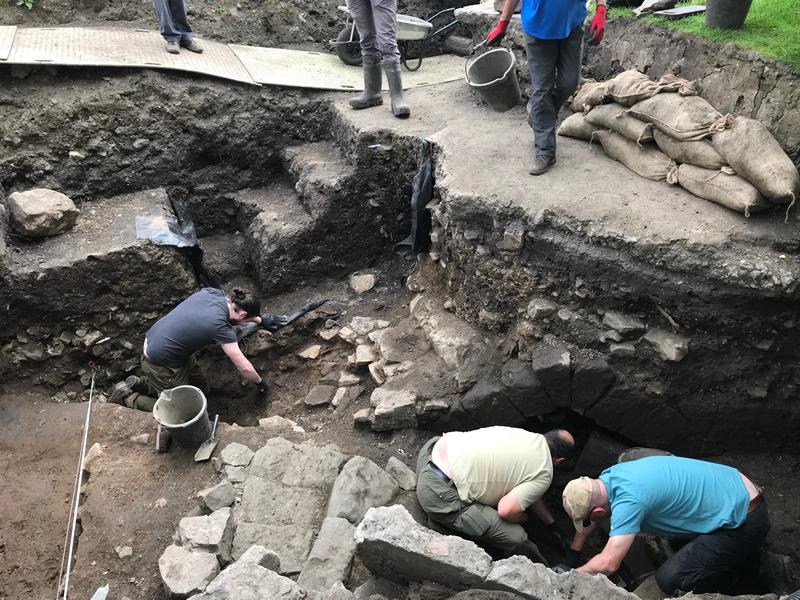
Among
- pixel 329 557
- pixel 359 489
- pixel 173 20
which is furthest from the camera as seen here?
pixel 173 20

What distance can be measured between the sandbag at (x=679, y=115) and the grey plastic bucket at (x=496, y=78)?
1406 millimetres

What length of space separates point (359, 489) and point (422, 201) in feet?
8.09

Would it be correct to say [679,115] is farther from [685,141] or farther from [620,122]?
[620,122]

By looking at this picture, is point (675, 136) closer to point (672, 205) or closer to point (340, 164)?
point (672, 205)

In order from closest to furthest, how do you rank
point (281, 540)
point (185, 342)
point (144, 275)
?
point (281, 540) → point (185, 342) → point (144, 275)

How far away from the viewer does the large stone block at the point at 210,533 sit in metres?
3.19

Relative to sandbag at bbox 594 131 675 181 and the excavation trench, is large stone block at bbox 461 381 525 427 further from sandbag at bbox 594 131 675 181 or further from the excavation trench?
sandbag at bbox 594 131 675 181

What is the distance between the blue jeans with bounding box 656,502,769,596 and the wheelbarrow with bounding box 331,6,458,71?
5.44 metres

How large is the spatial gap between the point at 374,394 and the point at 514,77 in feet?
10.0

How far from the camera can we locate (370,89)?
5867 millimetres

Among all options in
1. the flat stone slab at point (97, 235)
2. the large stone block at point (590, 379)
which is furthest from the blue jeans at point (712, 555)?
the flat stone slab at point (97, 235)

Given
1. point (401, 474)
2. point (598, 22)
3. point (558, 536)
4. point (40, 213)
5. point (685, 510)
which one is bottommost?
point (558, 536)

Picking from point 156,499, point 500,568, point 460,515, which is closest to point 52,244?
point 156,499

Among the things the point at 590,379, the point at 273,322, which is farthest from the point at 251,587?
the point at 273,322
